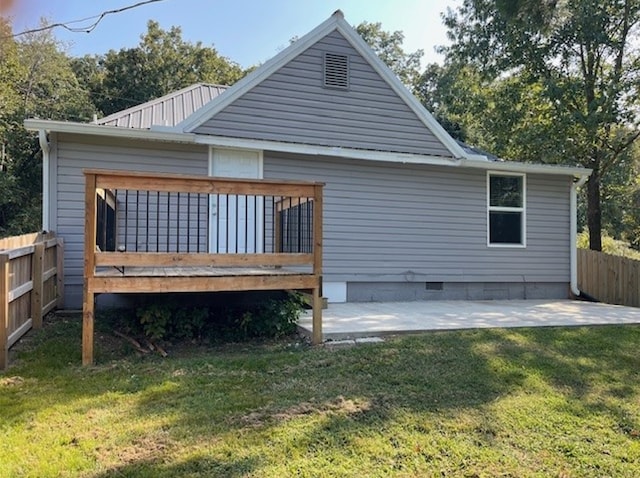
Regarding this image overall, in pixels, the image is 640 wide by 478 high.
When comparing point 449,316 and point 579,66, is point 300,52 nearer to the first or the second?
point 449,316

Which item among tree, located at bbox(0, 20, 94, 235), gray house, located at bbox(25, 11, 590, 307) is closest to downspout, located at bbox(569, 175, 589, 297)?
gray house, located at bbox(25, 11, 590, 307)

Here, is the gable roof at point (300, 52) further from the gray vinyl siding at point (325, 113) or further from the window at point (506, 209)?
the window at point (506, 209)

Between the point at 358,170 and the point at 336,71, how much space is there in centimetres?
169

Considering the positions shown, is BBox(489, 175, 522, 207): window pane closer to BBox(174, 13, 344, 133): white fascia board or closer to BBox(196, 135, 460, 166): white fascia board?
BBox(196, 135, 460, 166): white fascia board

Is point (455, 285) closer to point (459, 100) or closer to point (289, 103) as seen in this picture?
point (289, 103)

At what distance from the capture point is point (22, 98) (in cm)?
1928

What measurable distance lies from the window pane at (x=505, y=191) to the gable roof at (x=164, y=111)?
17.9 feet

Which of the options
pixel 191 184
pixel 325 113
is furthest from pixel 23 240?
pixel 325 113

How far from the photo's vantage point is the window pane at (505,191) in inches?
346

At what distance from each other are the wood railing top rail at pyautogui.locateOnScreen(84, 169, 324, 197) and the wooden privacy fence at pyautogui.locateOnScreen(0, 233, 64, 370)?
102 cm

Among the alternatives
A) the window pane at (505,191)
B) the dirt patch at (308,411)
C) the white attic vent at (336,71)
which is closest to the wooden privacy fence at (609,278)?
the window pane at (505,191)

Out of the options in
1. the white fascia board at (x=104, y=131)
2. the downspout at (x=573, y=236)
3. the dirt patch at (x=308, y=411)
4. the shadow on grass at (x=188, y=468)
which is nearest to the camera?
the shadow on grass at (x=188, y=468)

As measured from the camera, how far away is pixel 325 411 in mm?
2990

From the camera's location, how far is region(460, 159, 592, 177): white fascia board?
8.20 meters
